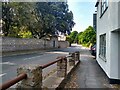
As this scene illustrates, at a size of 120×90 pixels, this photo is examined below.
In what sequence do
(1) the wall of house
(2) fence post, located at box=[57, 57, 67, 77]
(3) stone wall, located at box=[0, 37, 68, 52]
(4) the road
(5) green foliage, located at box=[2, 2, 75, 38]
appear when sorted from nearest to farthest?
1. (2) fence post, located at box=[57, 57, 67, 77]
2. (1) the wall of house
3. (4) the road
4. (3) stone wall, located at box=[0, 37, 68, 52]
5. (5) green foliage, located at box=[2, 2, 75, 38]

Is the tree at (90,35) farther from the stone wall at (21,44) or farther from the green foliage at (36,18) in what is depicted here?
the stone wall at (21,44)

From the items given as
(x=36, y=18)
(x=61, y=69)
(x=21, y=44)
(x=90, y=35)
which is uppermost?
(x=36, y=18)

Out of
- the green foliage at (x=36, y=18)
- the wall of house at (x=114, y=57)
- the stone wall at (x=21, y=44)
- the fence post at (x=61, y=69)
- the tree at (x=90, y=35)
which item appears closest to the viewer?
the fence post at (x=61, y=69)

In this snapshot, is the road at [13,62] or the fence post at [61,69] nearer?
the fence post at [61,69]

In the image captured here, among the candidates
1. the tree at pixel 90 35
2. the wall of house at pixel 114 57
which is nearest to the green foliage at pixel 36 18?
the tree at pixel 90 35

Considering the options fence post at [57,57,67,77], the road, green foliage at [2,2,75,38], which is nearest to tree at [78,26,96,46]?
green foliage at [2,2,75,38]

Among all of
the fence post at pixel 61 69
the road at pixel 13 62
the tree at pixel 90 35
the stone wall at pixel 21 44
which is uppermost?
the tree at pixel 90 35

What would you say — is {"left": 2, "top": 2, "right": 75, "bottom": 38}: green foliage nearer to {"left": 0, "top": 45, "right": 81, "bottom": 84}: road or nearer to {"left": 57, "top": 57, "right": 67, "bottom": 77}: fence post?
{"left": 0, "top": 45, "right": 81, "bottom": 84}: road

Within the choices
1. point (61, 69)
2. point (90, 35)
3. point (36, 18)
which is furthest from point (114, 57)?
point (90, 35)

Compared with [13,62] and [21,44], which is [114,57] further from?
[21,44]

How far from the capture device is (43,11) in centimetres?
4934

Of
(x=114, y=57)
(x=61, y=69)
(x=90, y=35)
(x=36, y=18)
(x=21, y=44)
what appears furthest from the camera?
(x=90, y=35)

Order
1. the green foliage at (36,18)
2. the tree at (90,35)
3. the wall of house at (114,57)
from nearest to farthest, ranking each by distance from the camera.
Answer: the wall of house at (114,57)
the green foliage at (36,18)
the tree at (90,35)

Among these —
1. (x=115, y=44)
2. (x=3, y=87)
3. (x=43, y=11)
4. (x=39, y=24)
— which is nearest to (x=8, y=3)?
(x=39, y=24)
